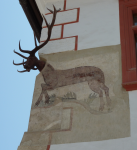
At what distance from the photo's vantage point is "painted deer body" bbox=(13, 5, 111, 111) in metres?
6.14

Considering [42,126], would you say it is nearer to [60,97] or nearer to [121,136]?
[60,97]

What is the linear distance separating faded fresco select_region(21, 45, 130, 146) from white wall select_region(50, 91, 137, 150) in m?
0.07

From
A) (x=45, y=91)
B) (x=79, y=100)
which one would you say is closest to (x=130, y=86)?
(x=79, y=100)

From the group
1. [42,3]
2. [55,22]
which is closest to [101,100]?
[55,22]

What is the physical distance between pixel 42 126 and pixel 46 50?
161cm

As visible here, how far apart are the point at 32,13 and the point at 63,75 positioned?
2645 mm

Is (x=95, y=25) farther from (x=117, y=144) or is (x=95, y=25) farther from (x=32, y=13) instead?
(x=117, y=144)

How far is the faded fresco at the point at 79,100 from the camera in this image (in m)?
5.63

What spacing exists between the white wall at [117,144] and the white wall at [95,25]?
4.71ft

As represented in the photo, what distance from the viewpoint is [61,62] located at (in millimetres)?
6629

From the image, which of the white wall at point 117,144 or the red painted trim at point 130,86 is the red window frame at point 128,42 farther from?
the white wall at point 117,144

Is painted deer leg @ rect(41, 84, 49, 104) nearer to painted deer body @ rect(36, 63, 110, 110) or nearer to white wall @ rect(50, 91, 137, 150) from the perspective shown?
painted deer body @ rect(36, 63, 110, 110)

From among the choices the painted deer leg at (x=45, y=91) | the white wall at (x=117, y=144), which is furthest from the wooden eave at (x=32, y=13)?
the white wall at (x=117, y=144)

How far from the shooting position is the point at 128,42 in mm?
6449
